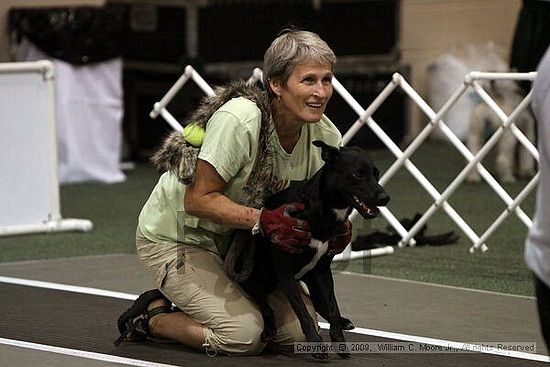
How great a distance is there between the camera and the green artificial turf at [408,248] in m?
5.89

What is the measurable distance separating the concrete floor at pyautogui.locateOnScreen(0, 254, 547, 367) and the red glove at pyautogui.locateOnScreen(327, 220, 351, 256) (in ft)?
2.20

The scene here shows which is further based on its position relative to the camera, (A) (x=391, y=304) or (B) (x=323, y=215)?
(A) (x=391, y=304)

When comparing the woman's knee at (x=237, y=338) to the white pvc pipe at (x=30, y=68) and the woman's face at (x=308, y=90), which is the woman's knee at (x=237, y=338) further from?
the white pvc pipe at (x=30, y=68)

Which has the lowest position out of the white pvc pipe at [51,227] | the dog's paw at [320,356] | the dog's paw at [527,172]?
the dog's paw at [527,172]

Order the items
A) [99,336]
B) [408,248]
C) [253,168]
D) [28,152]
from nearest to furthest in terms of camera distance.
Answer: [253,168] → [99,336] → [408,248] → [28,152]

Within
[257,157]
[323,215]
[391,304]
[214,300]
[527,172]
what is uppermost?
[257,157]

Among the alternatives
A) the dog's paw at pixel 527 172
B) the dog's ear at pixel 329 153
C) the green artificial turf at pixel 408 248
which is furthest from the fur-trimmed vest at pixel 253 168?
the dog's paw at pixel 527 172

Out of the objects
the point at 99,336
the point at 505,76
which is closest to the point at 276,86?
the point at 99,336

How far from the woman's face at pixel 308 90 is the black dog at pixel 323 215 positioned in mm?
100

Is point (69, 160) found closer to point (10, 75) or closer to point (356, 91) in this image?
point (10, 75)

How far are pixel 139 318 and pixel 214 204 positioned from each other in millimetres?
647

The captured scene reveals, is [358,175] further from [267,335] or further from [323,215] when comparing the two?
[267,335]

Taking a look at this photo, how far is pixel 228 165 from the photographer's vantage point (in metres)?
A: 4.00

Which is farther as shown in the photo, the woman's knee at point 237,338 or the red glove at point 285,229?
the woman's knee at point 237,338
